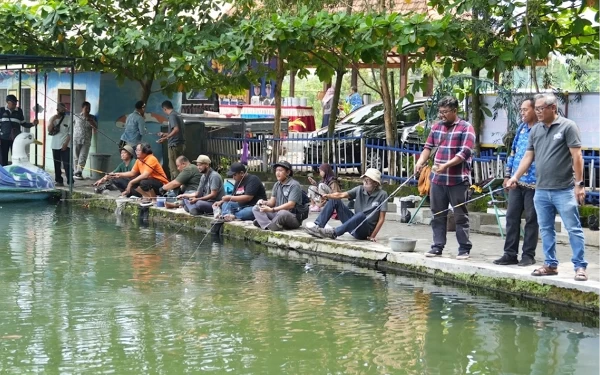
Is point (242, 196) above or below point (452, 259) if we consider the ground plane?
above

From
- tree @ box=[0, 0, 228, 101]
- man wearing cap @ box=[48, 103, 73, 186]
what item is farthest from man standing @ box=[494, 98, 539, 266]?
man wearing cap @ box=[48, 103, 73, 186]

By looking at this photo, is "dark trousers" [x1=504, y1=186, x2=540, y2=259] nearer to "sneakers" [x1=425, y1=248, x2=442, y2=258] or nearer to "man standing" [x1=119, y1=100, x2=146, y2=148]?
"sneakers" [x1=425, y1=248, x2=442, y2=258]

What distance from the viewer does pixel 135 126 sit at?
74.3 ft

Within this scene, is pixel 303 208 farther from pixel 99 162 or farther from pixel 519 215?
pixel 99 162

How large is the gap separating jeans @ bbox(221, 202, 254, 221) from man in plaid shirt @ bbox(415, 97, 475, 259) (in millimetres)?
4200

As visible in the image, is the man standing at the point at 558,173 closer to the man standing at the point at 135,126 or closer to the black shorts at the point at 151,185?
the black shorts at the point at 151,185

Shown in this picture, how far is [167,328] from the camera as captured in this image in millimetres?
9766

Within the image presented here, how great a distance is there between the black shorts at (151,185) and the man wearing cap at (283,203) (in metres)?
4.53

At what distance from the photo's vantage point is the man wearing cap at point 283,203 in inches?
597

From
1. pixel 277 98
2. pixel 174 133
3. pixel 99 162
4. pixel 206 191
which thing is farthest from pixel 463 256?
pixel 99 162

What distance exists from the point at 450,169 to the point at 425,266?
113cm

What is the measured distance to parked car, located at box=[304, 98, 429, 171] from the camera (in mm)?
20672

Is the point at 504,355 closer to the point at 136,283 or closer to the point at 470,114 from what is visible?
the point at 136,283

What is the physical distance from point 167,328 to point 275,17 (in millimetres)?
8638
